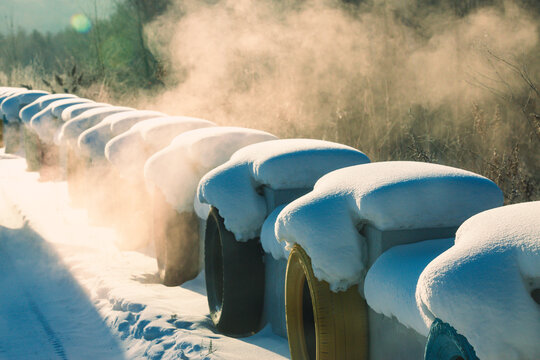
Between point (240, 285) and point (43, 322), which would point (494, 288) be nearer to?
point (240, 285)

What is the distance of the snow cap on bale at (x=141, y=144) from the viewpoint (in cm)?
616

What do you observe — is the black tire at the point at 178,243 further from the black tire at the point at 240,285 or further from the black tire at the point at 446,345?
the black tire at the point at 446,345

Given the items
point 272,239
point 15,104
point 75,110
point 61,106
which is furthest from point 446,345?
point 15,104

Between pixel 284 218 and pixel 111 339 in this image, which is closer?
pixel 284 218

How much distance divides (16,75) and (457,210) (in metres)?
23.0

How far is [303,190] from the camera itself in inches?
153

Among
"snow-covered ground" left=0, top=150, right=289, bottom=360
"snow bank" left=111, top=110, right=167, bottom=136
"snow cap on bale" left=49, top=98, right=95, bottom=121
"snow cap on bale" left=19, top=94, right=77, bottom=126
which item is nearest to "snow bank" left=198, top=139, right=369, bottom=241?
"snow-covered ground" left=0, top=150, right=289, bottom=360

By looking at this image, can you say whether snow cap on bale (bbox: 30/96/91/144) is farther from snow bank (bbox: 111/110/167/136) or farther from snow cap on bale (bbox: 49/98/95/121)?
snow bank (bbox: 111/110/167/136)

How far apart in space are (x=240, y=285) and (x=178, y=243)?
1.28 metres

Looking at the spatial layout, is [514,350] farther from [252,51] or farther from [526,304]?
[252,51]

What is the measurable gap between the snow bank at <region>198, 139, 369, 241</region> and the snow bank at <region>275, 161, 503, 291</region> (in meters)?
0.83

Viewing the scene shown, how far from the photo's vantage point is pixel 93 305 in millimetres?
4867

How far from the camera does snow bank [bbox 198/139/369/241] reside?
383cm

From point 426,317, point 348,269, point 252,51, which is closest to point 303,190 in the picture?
point 348,269
